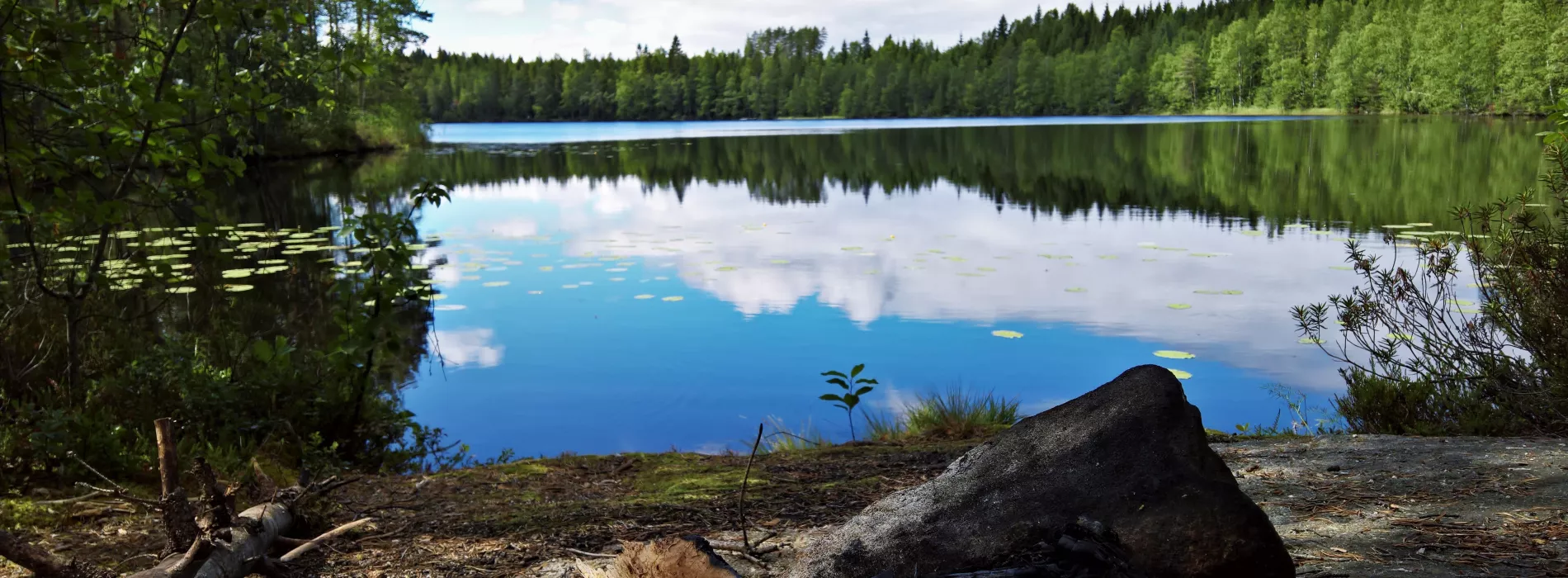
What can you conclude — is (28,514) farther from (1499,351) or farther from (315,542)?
(1499,351)

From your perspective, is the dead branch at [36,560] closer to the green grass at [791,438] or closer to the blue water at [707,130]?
the green grass at [791,438]

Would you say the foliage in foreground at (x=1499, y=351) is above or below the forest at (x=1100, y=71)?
below

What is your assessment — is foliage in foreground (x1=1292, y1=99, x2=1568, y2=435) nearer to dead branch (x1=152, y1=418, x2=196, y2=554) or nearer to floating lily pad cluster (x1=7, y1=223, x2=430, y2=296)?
dead branch (x1=152, y1=418, x2=196, y2=554)

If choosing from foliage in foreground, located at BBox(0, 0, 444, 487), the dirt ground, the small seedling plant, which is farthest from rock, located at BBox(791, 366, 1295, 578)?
foliage in foreground, located at BBox(0, 0, 444, 487)

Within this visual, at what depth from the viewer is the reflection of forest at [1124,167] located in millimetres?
19766

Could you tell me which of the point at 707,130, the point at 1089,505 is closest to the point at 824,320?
the point at 1089,505

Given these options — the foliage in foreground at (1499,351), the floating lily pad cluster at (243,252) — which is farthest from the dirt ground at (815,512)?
the floating lily pad cluster at (243,252)

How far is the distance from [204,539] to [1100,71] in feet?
367

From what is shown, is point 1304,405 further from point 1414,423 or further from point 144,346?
point 144,346

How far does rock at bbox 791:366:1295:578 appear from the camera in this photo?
95.0 inches

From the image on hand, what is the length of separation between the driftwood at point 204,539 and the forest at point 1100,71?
202ft

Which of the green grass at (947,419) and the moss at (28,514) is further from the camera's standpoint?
the green grass at (947,419)

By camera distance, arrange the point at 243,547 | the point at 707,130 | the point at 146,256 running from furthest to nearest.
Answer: the point at 707,130
the point at 146,256
the point at 243,547

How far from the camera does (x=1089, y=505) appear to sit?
8.56 ft
